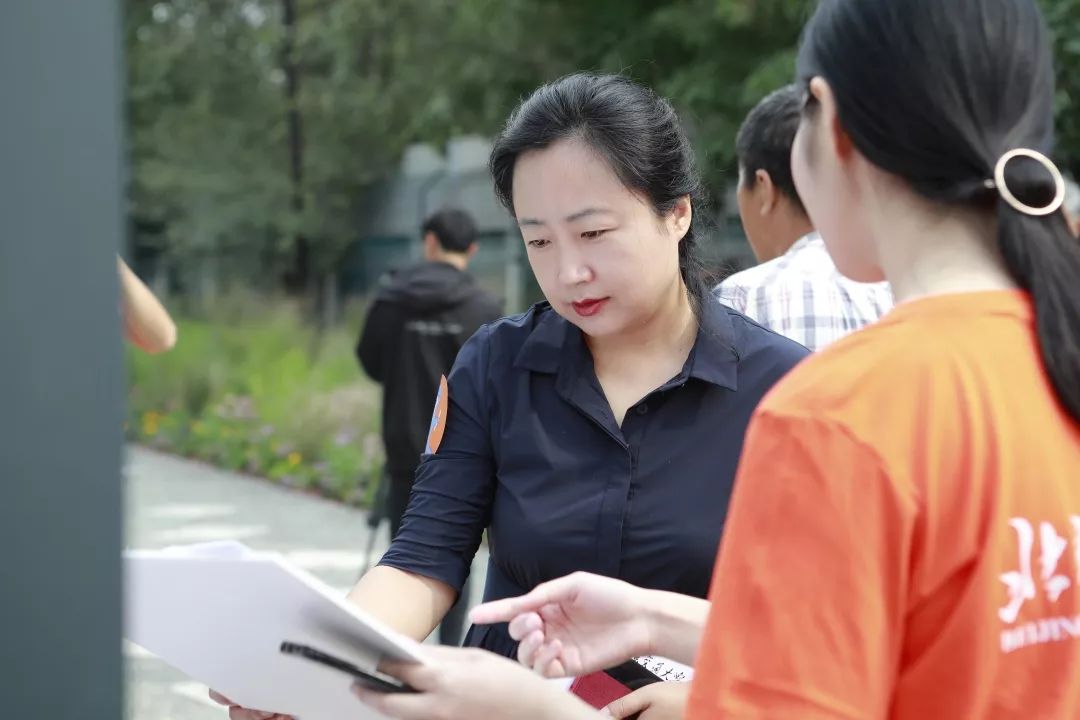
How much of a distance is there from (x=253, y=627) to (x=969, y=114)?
2.81 feet

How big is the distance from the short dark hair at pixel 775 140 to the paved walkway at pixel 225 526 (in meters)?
3.14

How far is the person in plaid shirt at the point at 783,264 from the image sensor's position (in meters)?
3.17

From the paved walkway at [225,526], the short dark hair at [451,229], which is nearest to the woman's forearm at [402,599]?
the paved walkway at [225,526]

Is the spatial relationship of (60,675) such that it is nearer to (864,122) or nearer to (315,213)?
(864,122)

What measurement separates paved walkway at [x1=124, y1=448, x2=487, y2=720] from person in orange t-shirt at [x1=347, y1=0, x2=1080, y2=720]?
4.58m

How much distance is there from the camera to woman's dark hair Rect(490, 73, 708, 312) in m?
2.19

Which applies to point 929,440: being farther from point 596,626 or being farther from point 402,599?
point 402,599

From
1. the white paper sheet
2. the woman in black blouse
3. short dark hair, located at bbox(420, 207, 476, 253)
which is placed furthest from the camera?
short dark hair, located at bbox(420, 207, 476, 253)

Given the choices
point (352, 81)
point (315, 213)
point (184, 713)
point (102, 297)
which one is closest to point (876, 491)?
point (102, 297)

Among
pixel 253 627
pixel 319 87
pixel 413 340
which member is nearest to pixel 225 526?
pixel 413 340

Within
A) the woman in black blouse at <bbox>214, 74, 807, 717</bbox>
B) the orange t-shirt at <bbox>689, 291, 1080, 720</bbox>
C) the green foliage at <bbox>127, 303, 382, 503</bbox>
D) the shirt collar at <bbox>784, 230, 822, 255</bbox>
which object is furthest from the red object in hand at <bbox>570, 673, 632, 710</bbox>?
the green foliage at <bbox>127, 303, 382, 503</bbox>

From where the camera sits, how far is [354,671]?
140cm

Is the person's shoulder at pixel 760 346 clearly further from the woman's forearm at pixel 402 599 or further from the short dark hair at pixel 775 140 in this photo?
the short dark hair at pixel 775 140

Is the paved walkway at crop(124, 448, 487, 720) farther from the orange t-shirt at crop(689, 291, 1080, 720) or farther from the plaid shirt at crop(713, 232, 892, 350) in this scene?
the orange t-shirt at crop(689, 291, 1080, 720)
